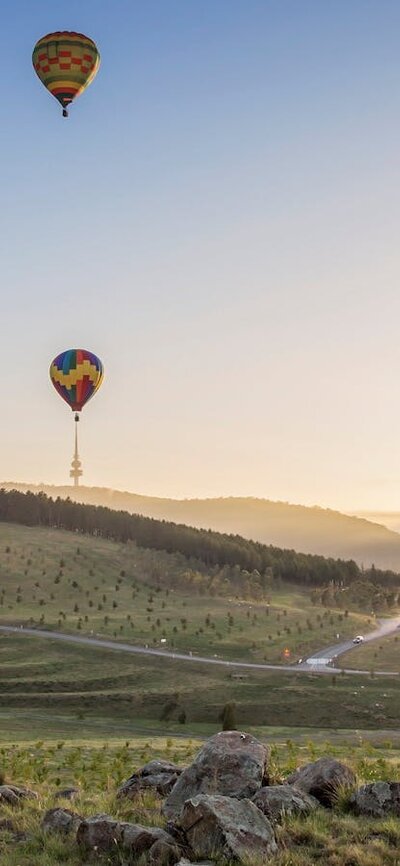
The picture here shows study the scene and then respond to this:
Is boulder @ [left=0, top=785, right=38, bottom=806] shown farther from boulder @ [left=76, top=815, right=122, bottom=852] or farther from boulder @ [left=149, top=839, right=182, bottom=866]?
boulder @ [left=149, top=839, right=182, bottom=866]

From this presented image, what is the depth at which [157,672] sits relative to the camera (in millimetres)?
83625

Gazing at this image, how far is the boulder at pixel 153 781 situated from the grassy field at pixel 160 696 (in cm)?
3205

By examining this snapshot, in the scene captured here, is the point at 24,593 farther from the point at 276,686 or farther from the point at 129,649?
the point at 276,686

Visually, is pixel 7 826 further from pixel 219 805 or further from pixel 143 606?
pixel 143 606

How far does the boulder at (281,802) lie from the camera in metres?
15.9

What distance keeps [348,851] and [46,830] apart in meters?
5.88

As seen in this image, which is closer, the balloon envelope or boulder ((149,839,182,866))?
boulder ((149,839,182,866))

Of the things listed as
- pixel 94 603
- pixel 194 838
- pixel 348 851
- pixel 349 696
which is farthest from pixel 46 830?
pixel 94 603

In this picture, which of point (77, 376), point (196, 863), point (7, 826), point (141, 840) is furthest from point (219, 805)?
point (77, 376)

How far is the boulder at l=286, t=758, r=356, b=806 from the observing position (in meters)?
17.3

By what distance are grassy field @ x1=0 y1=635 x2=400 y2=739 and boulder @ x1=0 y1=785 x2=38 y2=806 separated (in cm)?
3070

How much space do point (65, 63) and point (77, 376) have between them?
3989cm

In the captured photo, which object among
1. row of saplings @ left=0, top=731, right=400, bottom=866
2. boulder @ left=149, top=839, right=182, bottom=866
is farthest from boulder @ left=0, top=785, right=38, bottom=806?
boulder @ left=149, top=839, right=182, bottom=866

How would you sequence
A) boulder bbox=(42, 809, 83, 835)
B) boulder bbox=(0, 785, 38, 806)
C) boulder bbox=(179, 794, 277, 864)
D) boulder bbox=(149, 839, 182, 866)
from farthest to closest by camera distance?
boulder bbox=(0, 785, 38, 806), boulder bbox=(42, 809, 83, 835), boulder bbox=(149, 839, 182, 866), boulder bbox=(179, 794, 277, 864)
